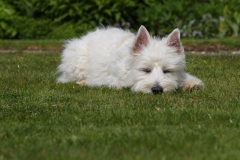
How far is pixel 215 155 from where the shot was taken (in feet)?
16.0

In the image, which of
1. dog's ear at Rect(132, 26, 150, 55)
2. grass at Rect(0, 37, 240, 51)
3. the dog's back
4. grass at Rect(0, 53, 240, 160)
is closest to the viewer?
grass at Rect(0, 53, 240, 160)

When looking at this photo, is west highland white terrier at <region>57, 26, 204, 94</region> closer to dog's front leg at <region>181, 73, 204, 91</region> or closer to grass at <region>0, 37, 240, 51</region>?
dog's front leg at <region>181, 73, 204, 91</region>

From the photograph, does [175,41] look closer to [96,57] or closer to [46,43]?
[96,57]

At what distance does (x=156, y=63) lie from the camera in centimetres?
861

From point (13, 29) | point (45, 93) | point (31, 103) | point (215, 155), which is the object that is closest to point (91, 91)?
point (45, 93)

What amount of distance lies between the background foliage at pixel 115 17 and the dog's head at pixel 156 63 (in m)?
9.09

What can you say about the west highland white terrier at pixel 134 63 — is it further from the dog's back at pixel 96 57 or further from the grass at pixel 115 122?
the grass at pixel 115 122

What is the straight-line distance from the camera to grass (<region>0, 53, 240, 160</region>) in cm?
508

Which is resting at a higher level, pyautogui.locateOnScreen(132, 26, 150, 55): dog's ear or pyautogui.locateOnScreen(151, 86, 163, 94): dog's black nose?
pyautogui.locateOnScreen(132, 26, 150, 55): dog's ear

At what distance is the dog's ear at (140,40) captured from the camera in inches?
343

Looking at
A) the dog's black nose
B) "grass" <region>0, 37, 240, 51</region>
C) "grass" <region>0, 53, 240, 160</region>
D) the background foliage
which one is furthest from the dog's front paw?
the background foliage

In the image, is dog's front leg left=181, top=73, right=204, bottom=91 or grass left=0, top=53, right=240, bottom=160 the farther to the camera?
dog's front leg left=181, top=73, right=204, bottom=91

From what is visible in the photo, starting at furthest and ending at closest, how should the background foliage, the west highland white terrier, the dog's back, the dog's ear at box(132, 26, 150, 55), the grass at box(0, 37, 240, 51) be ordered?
the background foliage, the grass at box(0, 37, 240, 51), the dog's back, the dog's ear at box(132, 26, 150, 55), the west highland white terrier

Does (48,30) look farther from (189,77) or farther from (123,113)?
(123,113)
